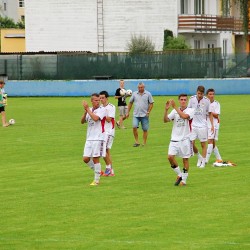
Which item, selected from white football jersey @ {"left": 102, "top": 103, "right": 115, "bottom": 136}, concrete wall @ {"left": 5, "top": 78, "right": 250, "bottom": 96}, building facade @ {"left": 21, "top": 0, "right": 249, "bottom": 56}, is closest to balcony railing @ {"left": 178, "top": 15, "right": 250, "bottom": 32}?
building facade @ {"left": 21, "top": 0, "right": 249, "bottom": 56}

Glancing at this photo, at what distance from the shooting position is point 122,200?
18797 millimetres

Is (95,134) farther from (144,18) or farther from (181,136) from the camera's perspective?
(144,18)

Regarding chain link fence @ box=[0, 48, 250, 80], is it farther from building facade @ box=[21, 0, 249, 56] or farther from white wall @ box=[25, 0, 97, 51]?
white wall @ box=[25, 0, 97, 51]

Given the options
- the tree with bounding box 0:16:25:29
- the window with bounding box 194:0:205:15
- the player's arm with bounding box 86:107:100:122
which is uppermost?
the tree with bounding box 0:16:25:29

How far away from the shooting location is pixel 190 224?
1598 centimetres

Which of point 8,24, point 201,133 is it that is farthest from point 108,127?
point 8,24

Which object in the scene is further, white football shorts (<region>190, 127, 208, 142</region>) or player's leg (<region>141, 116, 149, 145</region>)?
player's leg (<region>141, 116, 149, 145</region>)

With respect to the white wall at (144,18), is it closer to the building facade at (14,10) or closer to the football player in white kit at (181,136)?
the building facade at (14,10)

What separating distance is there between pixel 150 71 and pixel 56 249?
50210 mm

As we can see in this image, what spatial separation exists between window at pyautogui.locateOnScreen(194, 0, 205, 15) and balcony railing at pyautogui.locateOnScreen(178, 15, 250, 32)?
997 mm

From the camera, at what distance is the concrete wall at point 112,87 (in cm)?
6084

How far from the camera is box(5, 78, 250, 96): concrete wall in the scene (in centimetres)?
6084

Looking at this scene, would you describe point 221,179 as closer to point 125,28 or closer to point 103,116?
point 103,116

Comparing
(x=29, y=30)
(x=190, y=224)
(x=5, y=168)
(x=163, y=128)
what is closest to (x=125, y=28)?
(x=29, y=30)
